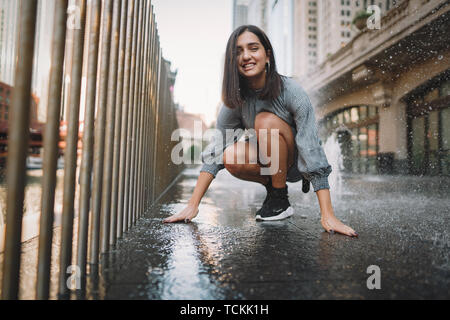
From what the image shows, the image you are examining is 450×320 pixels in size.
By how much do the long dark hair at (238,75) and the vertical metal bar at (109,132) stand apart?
0.76 meters

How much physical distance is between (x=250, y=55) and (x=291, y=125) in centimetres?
55

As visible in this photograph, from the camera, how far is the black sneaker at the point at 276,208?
203 cm

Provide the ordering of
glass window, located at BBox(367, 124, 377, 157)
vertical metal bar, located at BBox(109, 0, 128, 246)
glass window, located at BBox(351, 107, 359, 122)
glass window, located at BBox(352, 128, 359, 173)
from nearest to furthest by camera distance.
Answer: vertical metal bar, located at BBox(109, 0, 128, 246) → glass window, located at BBox(367, 124, 377, 157) → glass window, located at BBox(351, 107, 359, 122) → glass window, located at BBox(352, 128, 359, 173)

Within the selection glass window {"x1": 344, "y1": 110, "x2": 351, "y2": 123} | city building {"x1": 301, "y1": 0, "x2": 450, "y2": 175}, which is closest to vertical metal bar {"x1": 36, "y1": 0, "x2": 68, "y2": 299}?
city building {"x1": 301, "y1": 0, "x2": 450, "y2": 175}

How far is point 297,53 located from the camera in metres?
76.7

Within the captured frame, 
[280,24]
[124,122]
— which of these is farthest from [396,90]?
[280,24]

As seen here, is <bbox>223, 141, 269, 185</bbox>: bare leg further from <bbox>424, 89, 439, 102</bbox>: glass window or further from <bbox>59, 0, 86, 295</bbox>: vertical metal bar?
<bbox>424, 89, 439, 102</bbox>: glass window

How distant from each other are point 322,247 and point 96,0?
1294mm

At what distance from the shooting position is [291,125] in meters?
2.10

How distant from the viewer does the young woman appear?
180cm

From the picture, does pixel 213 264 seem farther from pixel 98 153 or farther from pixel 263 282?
pixel 98 153

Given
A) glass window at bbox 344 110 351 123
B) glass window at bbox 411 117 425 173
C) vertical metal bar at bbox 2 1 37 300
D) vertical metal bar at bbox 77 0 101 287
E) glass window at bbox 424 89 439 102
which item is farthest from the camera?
glass window at bbox 344 110 351 123
